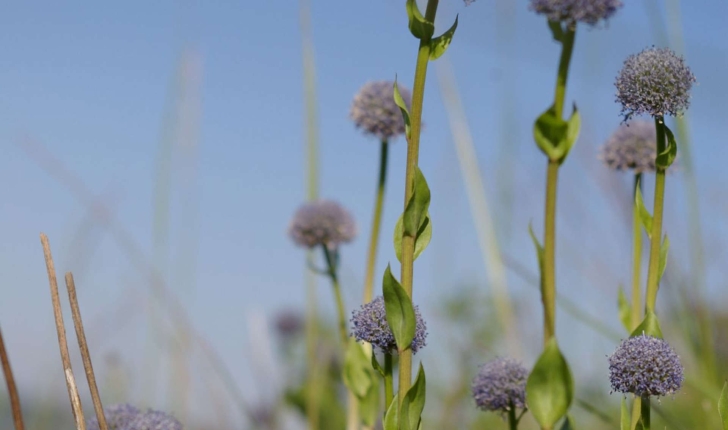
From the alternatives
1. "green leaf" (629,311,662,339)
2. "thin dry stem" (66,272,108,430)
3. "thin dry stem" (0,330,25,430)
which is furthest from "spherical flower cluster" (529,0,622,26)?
A: "thin dry stem" (0,330,25,430)

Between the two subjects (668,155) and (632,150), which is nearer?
(668,155)

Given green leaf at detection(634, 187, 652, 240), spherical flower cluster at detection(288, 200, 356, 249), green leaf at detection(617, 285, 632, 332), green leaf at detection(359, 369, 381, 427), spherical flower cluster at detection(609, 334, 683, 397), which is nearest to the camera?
spherical flower cluster at detection(609, 334, 683, 397)

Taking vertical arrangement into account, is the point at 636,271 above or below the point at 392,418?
above

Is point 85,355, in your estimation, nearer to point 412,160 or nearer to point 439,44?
point 412,160

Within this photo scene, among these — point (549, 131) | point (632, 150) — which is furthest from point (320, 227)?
point (549, 131)

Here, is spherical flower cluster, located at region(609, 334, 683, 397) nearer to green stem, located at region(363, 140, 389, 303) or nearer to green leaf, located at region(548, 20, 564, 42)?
green leaf, located at region(548, 20, 564, 42)
